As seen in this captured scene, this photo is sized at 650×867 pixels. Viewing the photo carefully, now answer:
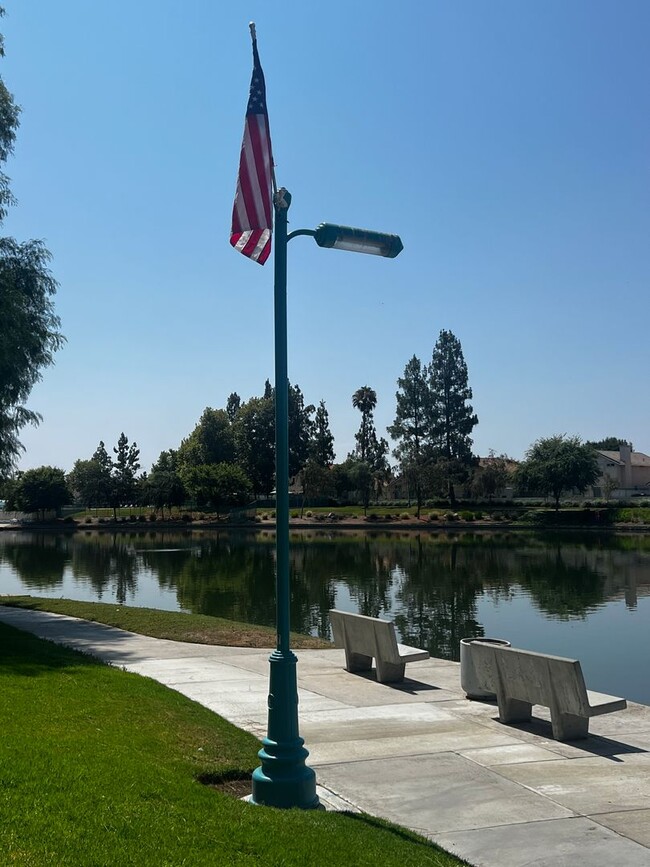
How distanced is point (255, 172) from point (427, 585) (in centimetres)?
2803

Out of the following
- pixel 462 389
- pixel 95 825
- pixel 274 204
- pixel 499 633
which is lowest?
pixel 499 633

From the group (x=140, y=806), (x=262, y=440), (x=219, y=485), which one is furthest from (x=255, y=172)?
(x=262, y=440)

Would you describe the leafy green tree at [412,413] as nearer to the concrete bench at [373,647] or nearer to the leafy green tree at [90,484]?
the leafy green tree at [90,484]

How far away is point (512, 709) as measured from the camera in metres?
9.99

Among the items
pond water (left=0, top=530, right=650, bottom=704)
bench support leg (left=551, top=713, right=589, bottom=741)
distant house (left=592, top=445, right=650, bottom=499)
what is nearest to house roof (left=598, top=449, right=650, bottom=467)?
distant house (left=592, top=445, right=650, bottom=499)

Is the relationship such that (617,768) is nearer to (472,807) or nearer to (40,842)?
(472,807)

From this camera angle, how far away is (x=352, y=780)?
7773 mm

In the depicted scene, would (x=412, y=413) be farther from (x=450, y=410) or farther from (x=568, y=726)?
(x=568, y=726)

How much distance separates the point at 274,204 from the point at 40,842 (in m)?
5.20

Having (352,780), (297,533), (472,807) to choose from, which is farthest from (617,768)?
(297,533)

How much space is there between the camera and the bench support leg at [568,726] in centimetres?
923

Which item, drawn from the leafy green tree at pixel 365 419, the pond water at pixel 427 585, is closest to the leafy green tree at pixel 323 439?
the leafy green tree at pixel 365 419

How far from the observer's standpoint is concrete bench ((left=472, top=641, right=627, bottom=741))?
8.98m

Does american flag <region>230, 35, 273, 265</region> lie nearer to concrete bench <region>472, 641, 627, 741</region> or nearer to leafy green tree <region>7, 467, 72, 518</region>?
concrete bench <region>472, 641, 627, 741</region>
